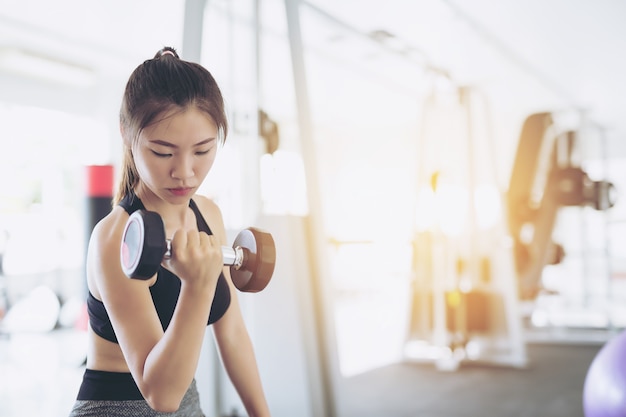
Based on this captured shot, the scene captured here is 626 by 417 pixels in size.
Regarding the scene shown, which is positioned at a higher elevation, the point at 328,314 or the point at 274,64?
the point at 274,64

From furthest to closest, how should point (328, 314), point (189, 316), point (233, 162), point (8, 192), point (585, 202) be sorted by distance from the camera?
point (8, 192)
point (585, 202)
point (328, 314)
point (233, 162)
point (189, 316)

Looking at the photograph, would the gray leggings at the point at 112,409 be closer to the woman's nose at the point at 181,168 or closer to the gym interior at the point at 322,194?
the woman's nose at the point at 181,168

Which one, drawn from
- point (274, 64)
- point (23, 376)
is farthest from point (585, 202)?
point (23, 376)

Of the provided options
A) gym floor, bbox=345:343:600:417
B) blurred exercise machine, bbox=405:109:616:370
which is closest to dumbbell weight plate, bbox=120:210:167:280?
gym floor, bbox=345:343:600:417

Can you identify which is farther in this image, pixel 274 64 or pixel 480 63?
pixel 480 63

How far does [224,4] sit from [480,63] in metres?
4.13

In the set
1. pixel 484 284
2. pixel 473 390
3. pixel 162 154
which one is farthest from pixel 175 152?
pixel 484 284

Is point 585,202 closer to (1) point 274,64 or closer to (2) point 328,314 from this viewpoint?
(1) point 274,64

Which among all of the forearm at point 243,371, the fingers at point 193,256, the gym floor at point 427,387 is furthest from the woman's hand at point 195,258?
the gym floor at point 427,387

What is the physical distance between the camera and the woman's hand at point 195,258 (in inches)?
22.6

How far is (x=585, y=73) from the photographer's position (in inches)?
190

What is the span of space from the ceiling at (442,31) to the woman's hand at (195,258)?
2050 millimetres

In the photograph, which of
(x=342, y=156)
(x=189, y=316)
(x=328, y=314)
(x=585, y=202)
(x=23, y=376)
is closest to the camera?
(x=189, y=316)

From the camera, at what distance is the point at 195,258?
0.58m
